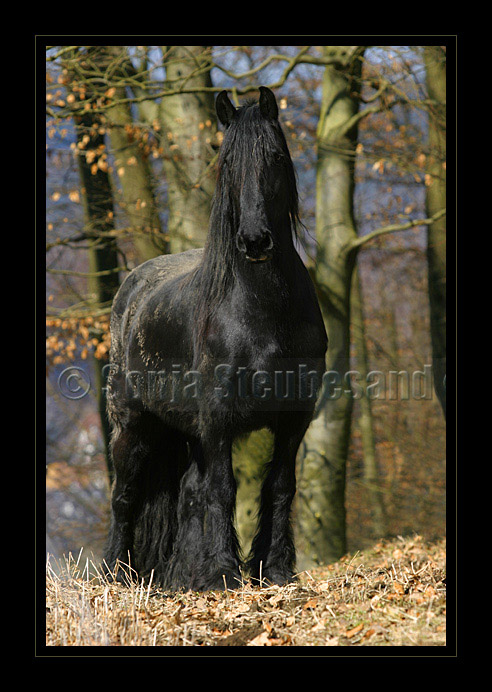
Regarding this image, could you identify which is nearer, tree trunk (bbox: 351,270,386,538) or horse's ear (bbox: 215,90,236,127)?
horse's ear (bbox: 215,90,236,127)

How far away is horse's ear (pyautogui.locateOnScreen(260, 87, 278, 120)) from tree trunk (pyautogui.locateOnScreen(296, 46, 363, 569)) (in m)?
4.70

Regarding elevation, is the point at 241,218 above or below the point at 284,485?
above

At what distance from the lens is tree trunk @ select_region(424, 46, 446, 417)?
8.97 m

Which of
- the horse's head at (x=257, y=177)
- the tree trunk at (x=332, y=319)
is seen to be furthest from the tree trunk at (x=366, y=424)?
the horse's head at (x=257, y=177)

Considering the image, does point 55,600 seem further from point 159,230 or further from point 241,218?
point 159,230

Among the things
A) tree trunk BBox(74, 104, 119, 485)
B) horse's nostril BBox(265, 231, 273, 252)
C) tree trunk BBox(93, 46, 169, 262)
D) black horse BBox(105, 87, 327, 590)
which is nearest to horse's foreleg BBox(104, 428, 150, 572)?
black horse BBox(105, 87, 327, 590)

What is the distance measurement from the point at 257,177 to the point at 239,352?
1.07 meters

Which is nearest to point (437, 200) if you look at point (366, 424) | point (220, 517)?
point (366, 424)

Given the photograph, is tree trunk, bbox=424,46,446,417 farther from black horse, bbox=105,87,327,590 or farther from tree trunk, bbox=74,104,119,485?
black horse, bbox=105,87,327,590

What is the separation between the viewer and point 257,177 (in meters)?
4.41

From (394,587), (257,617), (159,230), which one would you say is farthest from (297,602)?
(159,230)

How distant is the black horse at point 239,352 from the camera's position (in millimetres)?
4555

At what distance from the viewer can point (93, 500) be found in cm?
1534

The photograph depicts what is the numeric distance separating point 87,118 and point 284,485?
706 cm
